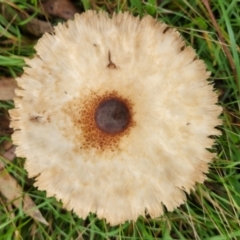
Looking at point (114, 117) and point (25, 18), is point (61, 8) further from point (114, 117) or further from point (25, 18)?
point (114, 117)

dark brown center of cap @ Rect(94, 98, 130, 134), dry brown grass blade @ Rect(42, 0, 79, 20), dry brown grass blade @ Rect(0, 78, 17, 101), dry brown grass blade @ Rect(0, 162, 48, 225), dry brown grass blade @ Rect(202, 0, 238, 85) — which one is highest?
dry brown grass blade @ Rect(202, 0, 238, 85)

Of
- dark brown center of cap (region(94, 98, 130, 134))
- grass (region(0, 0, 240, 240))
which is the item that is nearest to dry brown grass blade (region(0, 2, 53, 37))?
grass (region(0, 0, 240, 240))

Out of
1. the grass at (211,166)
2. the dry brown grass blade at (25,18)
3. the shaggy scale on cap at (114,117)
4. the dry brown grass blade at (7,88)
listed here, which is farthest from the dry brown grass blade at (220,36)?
the dry brown grass blade at (7,88)

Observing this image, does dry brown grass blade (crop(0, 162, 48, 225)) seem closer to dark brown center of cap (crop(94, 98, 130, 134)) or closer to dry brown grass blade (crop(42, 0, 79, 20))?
dark brown center of cap (crop(94, 98, 130, 134))

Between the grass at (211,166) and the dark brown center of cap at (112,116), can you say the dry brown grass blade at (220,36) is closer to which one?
the grass at (211,166)

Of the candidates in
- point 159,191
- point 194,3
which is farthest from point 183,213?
point 194,3

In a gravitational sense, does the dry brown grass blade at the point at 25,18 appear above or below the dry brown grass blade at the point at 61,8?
below

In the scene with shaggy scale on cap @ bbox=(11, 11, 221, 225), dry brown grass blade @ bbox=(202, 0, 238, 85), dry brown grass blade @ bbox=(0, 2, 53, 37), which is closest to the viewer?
shaggy scale on cap @ bbox=(11, 11, 221, 225)
